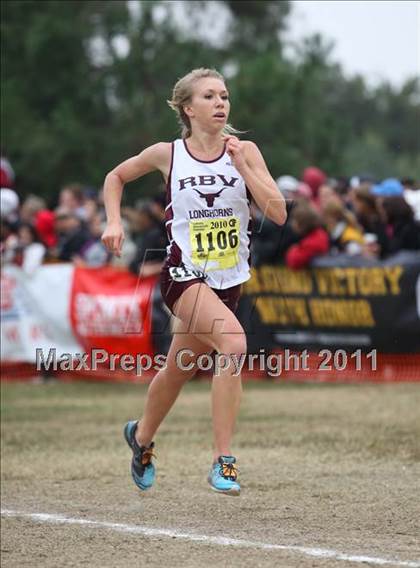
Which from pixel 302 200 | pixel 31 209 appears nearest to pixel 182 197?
pixel 302 200

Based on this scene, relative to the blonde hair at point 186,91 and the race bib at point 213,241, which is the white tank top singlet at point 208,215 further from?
the blonde hair at point 186,91

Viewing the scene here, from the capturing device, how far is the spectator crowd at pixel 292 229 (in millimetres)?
13477

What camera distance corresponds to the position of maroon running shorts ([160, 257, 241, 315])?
22.3 ft

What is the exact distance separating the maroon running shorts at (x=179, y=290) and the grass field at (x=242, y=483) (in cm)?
123

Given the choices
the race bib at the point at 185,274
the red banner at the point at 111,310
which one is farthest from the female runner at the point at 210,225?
the red banner at the point at 111,310

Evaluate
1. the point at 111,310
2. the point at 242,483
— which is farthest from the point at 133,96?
the point at 242,483

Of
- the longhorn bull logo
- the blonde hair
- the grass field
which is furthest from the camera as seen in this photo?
the blonde hair

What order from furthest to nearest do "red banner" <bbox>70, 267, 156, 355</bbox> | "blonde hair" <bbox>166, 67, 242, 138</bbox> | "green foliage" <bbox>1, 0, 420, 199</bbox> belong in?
"green foliage" <bbox>1, 0, 420, 199</bbox>
"red banner" <bbox>70, 267, 156, 355</bbox>
"blonde hair" <bbox>166, 67, 242, 138</bbox>

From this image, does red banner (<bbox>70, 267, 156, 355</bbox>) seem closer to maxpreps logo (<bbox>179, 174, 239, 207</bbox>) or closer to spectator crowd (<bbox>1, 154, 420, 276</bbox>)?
spectator crowd (<bbox>1, 154, 420, 276</bbox>)

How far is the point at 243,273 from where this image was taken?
22.6 feet

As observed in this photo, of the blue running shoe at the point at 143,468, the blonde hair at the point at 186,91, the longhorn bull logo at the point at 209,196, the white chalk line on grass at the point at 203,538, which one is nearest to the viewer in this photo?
the white chalk line on grass at the point at 203,538

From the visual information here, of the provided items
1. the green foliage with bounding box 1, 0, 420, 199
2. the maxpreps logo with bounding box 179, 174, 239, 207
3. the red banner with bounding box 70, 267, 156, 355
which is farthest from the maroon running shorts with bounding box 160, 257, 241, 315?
the green foliage with bounding box 1, 0, 420, 199

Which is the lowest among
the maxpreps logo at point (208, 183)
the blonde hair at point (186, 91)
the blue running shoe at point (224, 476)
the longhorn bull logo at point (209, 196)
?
the blue running shoe at point (224, 476)

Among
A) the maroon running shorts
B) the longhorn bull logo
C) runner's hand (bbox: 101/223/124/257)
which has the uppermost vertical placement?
the longhorn bull logo
